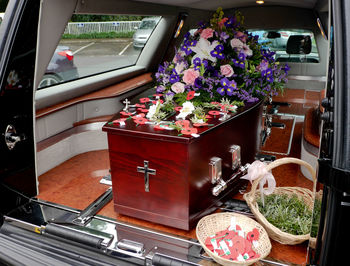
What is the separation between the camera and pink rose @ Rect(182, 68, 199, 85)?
1.98 m

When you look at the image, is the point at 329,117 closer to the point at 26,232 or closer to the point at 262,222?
the point at 262,222

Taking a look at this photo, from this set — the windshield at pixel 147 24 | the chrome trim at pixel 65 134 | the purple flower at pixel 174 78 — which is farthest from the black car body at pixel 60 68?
the purple flower at pixel 174 78

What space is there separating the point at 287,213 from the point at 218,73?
952 millimetres

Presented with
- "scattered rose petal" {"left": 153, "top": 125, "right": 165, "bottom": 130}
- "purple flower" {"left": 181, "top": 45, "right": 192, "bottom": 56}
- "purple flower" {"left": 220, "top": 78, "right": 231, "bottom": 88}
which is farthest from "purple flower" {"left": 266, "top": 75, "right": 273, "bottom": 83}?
"scattered rose petal" {"left": 153, "top": 125, "right": 165, "bottom": 130}

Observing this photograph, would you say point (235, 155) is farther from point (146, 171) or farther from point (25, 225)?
point (25, 225)

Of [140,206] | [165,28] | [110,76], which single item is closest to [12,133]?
[140,206]

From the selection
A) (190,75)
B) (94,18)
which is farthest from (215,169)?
(94,18)

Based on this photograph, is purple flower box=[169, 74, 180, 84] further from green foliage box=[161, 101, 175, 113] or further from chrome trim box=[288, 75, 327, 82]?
chrome trim box=[288, 75, 327, 82]

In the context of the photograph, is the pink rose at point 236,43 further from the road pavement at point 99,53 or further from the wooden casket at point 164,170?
the road pavement at point 99,53

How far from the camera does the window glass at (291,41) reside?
401cm

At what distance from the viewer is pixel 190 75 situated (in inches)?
78.1

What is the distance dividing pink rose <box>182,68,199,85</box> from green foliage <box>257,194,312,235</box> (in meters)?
0.81

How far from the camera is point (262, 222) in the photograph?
154cm

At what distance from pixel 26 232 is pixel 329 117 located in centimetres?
134
